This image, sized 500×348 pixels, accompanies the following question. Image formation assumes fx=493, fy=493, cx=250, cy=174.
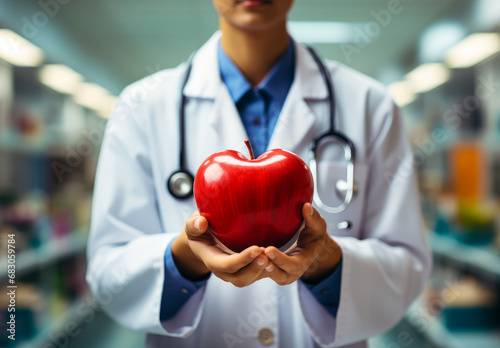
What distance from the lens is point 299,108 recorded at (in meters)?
1.00

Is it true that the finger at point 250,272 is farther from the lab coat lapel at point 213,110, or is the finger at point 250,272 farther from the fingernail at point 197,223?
the lab coat lapel at point 213,110

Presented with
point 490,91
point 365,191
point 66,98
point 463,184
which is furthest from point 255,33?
point 66,98

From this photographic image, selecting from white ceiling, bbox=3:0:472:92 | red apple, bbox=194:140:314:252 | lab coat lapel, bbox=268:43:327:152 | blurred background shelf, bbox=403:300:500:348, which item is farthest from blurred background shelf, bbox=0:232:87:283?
blurred background shelf, bbox=403:300:500:348

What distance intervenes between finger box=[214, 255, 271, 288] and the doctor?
0.91ft

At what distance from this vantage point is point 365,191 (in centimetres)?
103

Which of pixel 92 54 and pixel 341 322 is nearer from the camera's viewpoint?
A: pixel 341 322

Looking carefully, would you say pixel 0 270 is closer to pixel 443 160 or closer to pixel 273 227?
pixel 273 227

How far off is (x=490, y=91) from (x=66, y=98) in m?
3.39

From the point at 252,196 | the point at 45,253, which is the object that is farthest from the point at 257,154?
the point at 45,253

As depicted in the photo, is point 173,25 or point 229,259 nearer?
point 229,259

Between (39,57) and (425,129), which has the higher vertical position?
(39,57)

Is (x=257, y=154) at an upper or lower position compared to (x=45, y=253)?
upper

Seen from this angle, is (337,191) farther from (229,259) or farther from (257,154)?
(229,259)

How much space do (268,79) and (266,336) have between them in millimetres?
511
